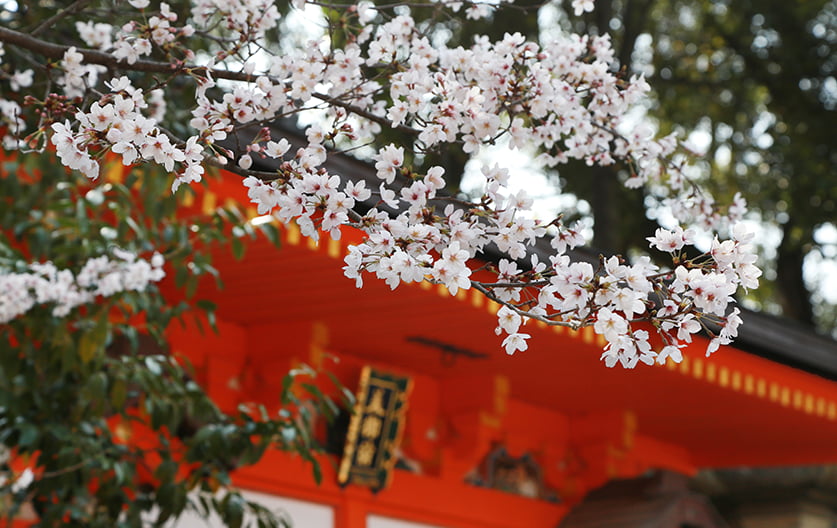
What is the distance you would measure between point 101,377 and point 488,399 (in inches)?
118

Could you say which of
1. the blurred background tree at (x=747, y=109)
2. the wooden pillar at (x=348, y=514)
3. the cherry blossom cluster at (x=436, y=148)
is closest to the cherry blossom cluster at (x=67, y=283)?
the cherry blossom cluster at (x=436, y=148)

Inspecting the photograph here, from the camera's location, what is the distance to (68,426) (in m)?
4.06

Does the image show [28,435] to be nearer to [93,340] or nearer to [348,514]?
[93,340]

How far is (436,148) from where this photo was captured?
2.88 m

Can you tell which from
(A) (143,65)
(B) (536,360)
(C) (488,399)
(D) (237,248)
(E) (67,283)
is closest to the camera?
(A) (143,65)

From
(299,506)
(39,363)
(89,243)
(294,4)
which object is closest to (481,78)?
(294,4)

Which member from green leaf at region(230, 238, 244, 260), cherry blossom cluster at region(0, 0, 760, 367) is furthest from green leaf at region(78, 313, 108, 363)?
cherry blossom cluster at region(0, 0, 760, 367)

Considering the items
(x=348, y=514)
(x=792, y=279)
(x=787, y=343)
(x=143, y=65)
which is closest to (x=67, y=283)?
(x=143, y=65)

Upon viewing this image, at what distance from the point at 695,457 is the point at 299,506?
3175mm

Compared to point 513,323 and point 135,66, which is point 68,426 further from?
point 513,323

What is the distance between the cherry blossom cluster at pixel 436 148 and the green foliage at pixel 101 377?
0.47 metres

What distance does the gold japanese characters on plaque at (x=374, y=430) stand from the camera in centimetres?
596

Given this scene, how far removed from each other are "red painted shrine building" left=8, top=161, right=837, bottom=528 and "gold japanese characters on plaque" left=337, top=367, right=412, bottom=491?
36 millimetres

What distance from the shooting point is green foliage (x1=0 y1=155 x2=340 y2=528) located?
3.83m
